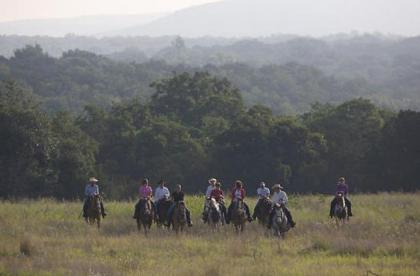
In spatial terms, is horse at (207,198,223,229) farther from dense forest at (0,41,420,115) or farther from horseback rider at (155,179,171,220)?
dense forest at (0,41,420,115)

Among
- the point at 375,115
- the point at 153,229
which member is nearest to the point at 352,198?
the point at 153,229

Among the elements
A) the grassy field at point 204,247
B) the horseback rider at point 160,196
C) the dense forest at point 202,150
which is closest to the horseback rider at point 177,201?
the grassy field at point 204,247

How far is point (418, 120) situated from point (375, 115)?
30.1 ft

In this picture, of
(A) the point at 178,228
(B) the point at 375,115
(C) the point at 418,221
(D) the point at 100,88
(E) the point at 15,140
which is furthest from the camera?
(D) the point at 100,88

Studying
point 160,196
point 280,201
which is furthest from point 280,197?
point 160,196

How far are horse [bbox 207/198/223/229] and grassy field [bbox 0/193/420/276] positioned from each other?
1.44 ft

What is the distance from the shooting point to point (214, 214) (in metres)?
25.3

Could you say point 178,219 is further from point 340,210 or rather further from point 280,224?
point 340,210

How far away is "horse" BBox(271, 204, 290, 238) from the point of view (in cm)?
2319

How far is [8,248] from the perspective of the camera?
19297 mm

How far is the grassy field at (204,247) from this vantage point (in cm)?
1638

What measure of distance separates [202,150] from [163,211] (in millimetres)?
31663

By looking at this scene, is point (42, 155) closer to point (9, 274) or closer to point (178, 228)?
point (178, 228)

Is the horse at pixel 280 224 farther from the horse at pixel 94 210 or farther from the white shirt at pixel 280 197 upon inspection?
the horse at pixel 94 210
